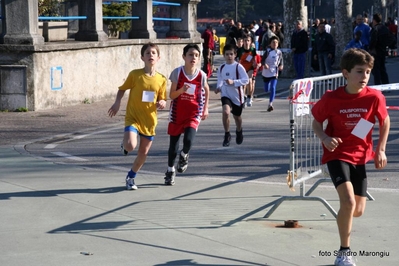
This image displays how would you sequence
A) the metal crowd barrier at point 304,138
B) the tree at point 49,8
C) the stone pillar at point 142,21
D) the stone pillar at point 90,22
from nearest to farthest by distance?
1. the metal crowd barrier at point 304,138
2. the stone pillar at point 90,22
3. the stone pillar at point 142,21
4. the tree at point 49,8

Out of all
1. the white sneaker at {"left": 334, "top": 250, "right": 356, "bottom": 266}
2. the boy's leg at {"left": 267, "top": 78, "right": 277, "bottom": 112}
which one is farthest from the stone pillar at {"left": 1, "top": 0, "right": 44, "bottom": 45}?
the white sneaker at {"left": 334, "top": 250, "right": 356, "bottom": 266}

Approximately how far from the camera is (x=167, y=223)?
770cm

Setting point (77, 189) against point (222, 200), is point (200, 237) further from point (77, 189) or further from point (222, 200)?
point (77, 189)

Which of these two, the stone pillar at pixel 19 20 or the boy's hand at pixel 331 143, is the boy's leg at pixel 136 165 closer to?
the boy's hand at pixel 331 143

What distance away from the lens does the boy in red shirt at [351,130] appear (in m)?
6.35

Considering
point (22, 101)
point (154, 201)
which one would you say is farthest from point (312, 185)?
point (22, 101)

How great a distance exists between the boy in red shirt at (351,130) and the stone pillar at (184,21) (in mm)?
17411

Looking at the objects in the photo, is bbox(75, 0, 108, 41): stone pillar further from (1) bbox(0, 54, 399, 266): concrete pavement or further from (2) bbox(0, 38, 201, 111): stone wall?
(1) bbox(0, 54, 399, 266): concrete pavement

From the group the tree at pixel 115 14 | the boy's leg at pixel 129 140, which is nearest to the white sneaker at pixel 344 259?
the boy's leg at pixel 129 140

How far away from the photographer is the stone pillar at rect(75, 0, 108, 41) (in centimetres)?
1942

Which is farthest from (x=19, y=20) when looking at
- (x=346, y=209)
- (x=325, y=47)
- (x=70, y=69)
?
(x=325, y=47)

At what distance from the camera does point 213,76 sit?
29234mm

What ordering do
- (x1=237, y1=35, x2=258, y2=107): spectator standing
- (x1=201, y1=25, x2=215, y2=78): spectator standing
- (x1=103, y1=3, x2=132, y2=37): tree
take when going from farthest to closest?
(x1=103, y1=3, x2=132, y2=37): tree
(x1=201, y1=25, x2=215, y2=78): spectator standing
(x1=237, y1=35, x2=258, y2=107): spectator standing

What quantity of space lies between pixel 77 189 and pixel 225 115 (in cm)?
373
